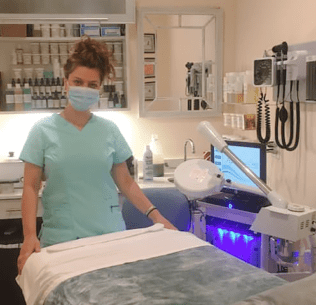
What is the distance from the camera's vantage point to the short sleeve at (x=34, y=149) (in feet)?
5.32

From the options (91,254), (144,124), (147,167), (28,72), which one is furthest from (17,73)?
(91,254)

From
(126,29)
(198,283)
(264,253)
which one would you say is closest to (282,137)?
(264,253)

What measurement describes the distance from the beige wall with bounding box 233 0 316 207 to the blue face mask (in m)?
1.18

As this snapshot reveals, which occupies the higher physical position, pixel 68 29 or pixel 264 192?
pixel 68 29

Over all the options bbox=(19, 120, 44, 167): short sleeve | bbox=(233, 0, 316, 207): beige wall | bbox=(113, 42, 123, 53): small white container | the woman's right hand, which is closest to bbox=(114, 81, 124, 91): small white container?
bbox=(113, 42, 123, 53): small white container

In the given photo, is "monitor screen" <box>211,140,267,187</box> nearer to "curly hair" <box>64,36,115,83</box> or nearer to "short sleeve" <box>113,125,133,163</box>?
"short sleeve" <box>113,125,133,163</box>

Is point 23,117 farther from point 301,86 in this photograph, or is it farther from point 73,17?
point 301,86

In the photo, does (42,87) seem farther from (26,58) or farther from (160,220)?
(160,220)

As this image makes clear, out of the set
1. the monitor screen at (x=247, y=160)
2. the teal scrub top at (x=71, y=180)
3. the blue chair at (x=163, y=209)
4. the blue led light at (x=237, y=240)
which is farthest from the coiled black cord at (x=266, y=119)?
the teal scrub top at (x=71, y=180)

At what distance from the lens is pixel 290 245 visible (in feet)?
5.22

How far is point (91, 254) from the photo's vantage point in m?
1.41

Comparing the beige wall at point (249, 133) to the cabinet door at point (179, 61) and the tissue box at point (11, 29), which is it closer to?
the cabinet door at point (179, 61)

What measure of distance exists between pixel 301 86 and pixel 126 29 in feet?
4.22

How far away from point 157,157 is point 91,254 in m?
1.78
